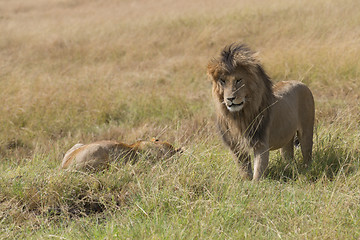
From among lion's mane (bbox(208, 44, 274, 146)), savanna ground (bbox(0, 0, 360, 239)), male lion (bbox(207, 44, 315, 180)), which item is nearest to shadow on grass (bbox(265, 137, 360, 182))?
savanna ground (bbox(0, 0, 360, 239))

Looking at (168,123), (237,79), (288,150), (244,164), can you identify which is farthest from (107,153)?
(168,123)

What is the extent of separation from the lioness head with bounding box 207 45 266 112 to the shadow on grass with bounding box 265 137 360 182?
0.64m

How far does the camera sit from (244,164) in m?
4.06

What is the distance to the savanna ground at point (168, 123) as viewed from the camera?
3156mm

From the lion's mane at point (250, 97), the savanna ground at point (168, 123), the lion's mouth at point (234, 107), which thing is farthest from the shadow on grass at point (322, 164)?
the lion's mouth at point (234, 107)

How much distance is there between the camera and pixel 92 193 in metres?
3.71

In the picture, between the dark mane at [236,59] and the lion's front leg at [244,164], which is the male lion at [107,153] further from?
the dark mane at [236,59]

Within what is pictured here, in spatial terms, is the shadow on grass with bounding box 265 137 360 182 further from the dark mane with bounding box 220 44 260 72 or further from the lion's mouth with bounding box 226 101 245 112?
the dark mane with bounding box 220 44 260 72

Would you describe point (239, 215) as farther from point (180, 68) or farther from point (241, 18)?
point (241, 18)

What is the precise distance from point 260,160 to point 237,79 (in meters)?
0.65

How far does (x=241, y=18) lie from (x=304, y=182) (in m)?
9.63

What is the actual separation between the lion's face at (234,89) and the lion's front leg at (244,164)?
0.46 metres

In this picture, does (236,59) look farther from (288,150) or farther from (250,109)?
(288,150)

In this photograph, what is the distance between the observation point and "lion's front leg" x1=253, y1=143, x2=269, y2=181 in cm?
384
